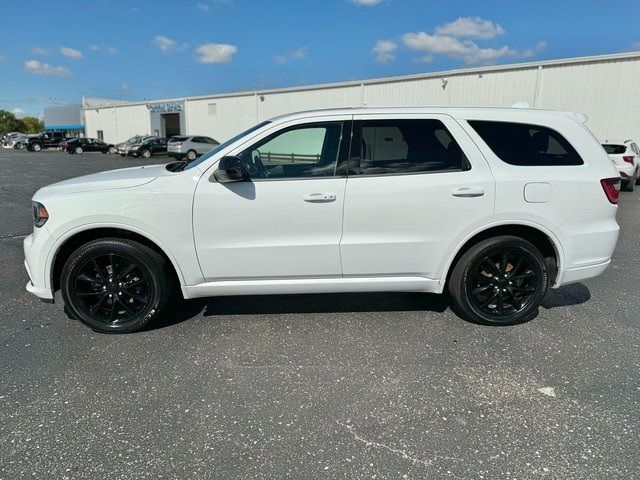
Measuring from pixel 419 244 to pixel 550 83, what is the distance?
17.2m

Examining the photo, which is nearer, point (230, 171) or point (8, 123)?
point (230, 171)

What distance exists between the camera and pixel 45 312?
4.03 m

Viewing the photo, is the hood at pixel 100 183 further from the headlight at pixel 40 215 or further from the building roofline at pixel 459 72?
the building roofline at pixel 459 72

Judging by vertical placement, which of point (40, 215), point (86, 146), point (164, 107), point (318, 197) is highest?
point (164, 107)

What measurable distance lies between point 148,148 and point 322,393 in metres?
33.7

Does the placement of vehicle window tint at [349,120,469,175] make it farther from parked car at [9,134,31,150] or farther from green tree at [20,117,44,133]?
green tree at [20,117,44,133]

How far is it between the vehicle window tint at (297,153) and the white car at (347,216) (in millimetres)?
12

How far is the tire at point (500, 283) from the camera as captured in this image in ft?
12.0

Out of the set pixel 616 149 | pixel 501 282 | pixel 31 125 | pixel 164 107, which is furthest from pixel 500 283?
pixel 31 125

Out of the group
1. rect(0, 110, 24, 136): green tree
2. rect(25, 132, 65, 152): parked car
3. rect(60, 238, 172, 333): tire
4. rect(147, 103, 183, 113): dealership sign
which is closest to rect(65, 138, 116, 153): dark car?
rect(147, 103, 183, 113): dealership sign

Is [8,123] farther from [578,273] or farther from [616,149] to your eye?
[578,273]

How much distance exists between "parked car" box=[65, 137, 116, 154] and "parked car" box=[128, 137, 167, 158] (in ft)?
25.7

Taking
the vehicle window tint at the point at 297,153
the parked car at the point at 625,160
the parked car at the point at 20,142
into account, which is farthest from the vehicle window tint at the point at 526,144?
the parked car at the point at 20,142

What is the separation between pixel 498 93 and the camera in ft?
→ 60.7
